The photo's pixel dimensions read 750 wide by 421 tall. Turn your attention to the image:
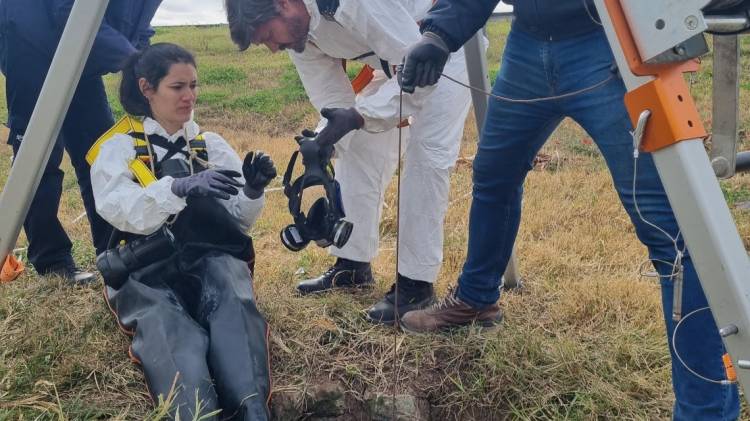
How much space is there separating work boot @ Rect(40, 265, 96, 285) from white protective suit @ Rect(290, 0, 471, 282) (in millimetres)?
1156

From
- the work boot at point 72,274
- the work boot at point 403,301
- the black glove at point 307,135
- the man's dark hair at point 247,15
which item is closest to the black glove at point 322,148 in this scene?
the black glove at point 307,135

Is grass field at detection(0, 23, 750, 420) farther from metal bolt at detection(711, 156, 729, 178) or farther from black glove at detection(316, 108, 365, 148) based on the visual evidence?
metal bolt at detection(711, 156, 729, 178)

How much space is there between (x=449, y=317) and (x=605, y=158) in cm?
100

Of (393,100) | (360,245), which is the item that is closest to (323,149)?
(393,100)

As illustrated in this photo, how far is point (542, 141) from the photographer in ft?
7.84

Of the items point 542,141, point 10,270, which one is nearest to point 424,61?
point 542,141

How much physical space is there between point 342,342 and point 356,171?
2.68 feet

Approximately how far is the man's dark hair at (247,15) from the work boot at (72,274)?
1.40 meters

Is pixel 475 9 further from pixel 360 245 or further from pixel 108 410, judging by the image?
pixel 108 410

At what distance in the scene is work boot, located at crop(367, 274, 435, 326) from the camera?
288 cm

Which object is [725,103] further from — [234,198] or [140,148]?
[140,148]

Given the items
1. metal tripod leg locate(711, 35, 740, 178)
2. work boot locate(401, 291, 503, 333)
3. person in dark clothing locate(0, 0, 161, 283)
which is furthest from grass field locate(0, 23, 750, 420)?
metal tripod leg locate(711, 35, 740, 178)

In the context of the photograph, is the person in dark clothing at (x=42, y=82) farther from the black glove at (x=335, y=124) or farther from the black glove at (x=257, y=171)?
the black glove at (x=335, y=124)

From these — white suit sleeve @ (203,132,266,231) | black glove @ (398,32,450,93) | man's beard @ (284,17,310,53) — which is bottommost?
white suit sleeve @ (203,132,266,231)
